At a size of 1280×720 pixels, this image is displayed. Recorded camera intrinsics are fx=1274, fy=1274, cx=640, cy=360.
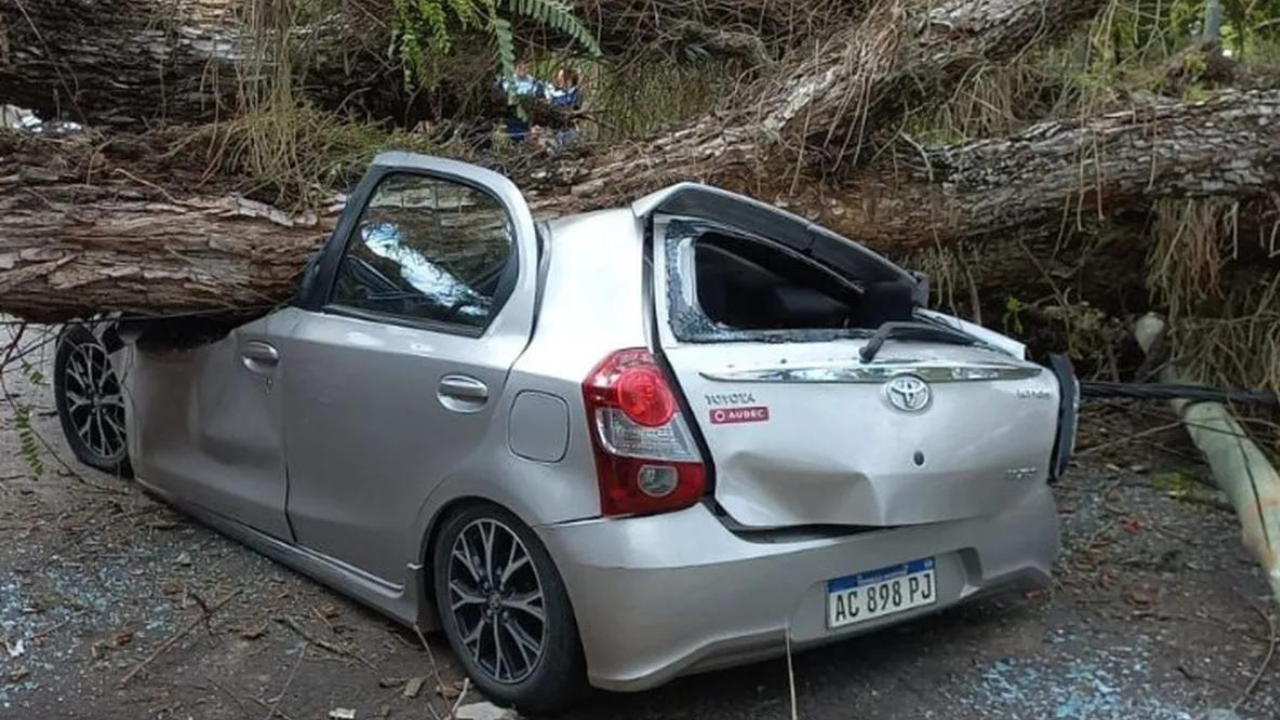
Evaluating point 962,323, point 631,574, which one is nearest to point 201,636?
point 631,574

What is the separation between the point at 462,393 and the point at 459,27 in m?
2.56

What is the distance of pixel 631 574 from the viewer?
3197mm

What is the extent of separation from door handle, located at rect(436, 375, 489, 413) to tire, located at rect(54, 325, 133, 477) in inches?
95.5

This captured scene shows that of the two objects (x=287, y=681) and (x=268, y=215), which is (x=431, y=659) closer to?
(x=287, y=681)

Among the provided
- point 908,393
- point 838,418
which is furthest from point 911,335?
point 838,418

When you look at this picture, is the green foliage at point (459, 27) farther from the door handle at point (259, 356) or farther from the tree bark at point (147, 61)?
the door handle at point (259, 356)

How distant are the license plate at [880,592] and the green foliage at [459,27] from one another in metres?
2.76

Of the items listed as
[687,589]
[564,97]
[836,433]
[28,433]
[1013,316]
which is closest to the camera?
[687,589]

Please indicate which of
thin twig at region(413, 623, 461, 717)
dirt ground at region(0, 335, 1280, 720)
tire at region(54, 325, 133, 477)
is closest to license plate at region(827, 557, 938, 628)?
dirt ground at region(0, 335, 1280, 720)

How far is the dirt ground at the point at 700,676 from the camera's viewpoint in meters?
3.68

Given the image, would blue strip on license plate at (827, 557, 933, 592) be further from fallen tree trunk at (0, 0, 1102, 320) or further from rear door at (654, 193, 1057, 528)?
fallen tree trunk at (0, 0, 1102, 320)

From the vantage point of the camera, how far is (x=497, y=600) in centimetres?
361

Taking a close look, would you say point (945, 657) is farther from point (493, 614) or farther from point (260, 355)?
point (260, 355)

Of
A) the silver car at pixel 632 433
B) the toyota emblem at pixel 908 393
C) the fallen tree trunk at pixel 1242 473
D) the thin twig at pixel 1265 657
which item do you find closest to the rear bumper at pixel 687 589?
the silver car at pixel 632 433
